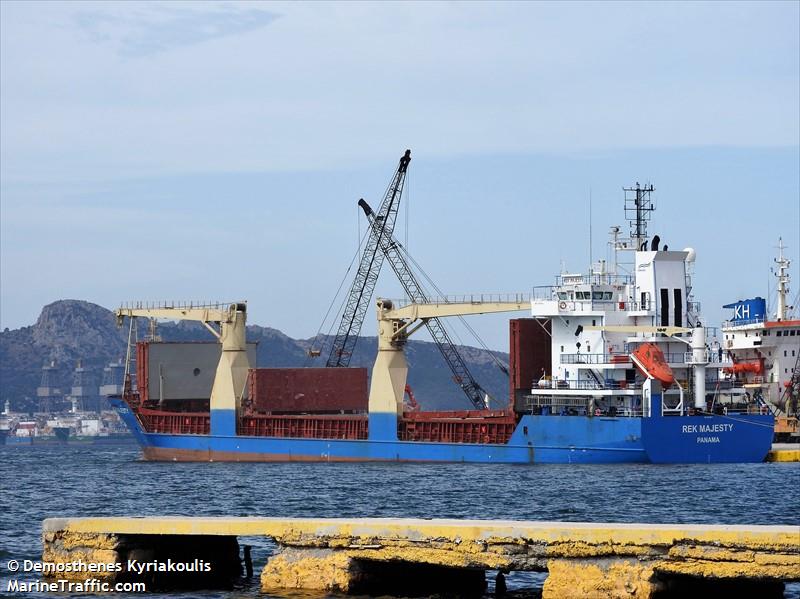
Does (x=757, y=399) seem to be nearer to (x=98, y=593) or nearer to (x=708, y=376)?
(x=708, y=376)

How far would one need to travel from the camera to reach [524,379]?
176ft

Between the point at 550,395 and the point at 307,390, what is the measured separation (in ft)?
42.1

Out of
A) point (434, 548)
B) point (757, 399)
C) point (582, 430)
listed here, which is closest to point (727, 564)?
point (434, 548)

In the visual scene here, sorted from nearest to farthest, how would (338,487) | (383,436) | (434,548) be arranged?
1. (434,548)
2. (338,487)
3. (383,436)

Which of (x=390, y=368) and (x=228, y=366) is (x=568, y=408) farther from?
(x=228, y=366)

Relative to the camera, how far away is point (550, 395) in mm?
52062

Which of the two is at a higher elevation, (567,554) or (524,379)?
(524,379)

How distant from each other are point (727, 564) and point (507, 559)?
2655 millimetres

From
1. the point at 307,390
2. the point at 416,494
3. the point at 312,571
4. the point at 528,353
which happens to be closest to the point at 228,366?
the point at 307,390

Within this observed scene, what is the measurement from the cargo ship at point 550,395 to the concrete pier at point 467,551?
97.5 feet

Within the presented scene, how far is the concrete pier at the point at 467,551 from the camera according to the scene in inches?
707

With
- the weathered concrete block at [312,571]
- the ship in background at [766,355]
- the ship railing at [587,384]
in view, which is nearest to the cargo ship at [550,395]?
the ship railing at [587,384]

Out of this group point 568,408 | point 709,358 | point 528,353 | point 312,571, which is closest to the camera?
point 312,571

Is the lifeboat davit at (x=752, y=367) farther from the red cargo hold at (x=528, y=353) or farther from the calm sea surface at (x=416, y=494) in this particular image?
the calm sea surface at (x=416, y=494)
